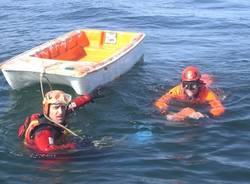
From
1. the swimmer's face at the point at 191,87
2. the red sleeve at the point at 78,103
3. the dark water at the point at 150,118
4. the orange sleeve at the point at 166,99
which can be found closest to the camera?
the dark water at the point at 150,118

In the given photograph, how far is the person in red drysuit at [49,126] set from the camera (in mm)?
7332

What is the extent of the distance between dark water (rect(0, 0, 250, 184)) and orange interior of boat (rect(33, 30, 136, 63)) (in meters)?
0.88

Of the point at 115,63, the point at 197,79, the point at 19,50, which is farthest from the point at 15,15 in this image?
the point at 197,79

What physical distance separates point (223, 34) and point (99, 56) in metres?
5.62

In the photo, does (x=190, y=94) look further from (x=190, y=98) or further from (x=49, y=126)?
(x=49, y=126)

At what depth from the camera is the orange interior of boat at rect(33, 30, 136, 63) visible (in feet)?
45.5

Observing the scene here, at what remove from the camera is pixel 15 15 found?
21.2 m

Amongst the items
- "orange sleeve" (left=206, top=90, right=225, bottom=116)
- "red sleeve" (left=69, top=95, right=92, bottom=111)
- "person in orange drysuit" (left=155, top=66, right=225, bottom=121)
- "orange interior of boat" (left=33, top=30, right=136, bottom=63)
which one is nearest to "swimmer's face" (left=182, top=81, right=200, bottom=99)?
"person in orange drysuit" (left=155, top=66, right=225, bottom=121)

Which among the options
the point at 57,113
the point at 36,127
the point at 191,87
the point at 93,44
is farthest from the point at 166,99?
the point at 93,44

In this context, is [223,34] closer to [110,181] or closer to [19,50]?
[19,50]

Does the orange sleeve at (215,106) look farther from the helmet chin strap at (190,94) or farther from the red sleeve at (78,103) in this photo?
the red sleeve at (78,103)

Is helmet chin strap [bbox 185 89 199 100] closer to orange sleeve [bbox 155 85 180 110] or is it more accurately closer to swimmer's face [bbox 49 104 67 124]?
orange sleeve [bbox 155 85 180 110]

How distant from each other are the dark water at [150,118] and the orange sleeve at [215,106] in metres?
0.18

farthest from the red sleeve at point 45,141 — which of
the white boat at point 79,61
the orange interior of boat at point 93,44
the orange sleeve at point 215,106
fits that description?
the orange interior of boat at point 93,44
